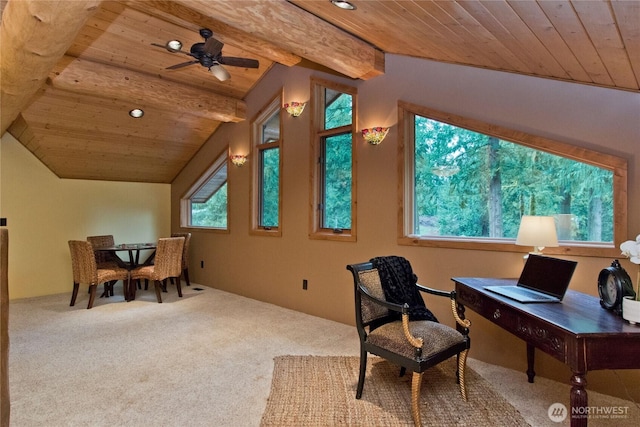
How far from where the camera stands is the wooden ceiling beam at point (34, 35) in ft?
6.44

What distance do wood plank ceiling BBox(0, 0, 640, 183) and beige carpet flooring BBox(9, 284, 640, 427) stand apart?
2167 millimetres

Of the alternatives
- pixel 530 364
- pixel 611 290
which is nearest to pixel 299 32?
pixel 611 290

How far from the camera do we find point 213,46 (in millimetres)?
3152

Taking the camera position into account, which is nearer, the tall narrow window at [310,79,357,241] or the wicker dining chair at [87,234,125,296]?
the tall narrow window at [310,79,357,241]

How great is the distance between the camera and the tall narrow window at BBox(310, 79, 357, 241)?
13.4ft

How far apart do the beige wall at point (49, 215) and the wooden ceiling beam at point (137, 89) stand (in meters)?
2.05

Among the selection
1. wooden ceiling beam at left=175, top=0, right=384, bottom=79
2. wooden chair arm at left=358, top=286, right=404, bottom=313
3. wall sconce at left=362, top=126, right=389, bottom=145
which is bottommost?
wooden chair arm at left=358, top=286, right=404, bottom=313

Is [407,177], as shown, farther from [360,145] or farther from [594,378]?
[594,378]

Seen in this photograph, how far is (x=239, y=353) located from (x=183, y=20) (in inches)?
130

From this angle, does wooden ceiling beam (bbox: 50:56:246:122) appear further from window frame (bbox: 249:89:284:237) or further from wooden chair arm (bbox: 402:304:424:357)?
wooden chair arm (bbox: 402:304:424:357)

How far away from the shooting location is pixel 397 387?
8.23 feet

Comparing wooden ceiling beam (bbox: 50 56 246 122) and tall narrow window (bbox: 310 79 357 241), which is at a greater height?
wooden ceiling beam (bbox: 50 56 246 122)

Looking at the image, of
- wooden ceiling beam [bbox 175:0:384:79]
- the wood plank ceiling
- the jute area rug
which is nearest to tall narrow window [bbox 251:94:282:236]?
the wood plank ceiling

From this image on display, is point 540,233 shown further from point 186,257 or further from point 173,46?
point 186,257
